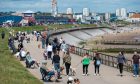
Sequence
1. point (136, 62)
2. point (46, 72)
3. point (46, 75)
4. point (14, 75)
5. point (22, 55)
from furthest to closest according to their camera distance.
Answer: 1. point (22, 55)
2. point (136, 62)
3. point (14, 75)
4. point (46, 75)
5. point (46, 72)

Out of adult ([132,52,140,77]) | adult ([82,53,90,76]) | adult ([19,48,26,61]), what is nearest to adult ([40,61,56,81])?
adult ([82,53,90,76])

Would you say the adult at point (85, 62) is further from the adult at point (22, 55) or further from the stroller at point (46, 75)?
the adult at point (22, 55)

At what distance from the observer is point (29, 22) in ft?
474

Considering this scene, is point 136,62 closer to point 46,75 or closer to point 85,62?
point 85,62

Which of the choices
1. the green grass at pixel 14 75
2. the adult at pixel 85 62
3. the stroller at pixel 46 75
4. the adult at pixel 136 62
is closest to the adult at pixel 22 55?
the green grass at pixel 14 75

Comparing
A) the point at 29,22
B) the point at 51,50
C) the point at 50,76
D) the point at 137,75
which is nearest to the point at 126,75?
the point at 137,75

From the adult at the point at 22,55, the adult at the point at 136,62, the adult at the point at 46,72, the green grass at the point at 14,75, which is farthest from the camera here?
the adult at the point at 22,55

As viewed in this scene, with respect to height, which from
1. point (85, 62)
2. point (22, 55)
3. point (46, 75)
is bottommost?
point (22, 55)

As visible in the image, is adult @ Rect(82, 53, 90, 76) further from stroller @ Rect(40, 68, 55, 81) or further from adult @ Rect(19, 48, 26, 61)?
adult @ Rect(19, 48, 26, 61)

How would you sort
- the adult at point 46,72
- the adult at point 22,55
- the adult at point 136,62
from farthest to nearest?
the adult at point 22,55
the adult at point 136,62
the adult at point 46,72

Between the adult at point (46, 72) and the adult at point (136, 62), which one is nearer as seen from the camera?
the adult at point (46, 72)

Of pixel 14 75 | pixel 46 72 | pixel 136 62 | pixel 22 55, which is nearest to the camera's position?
pixel 46 72

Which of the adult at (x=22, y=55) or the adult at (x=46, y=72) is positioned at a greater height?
the adult at (x=46, y=72)

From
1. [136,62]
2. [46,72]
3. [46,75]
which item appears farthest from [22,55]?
[136,62]
